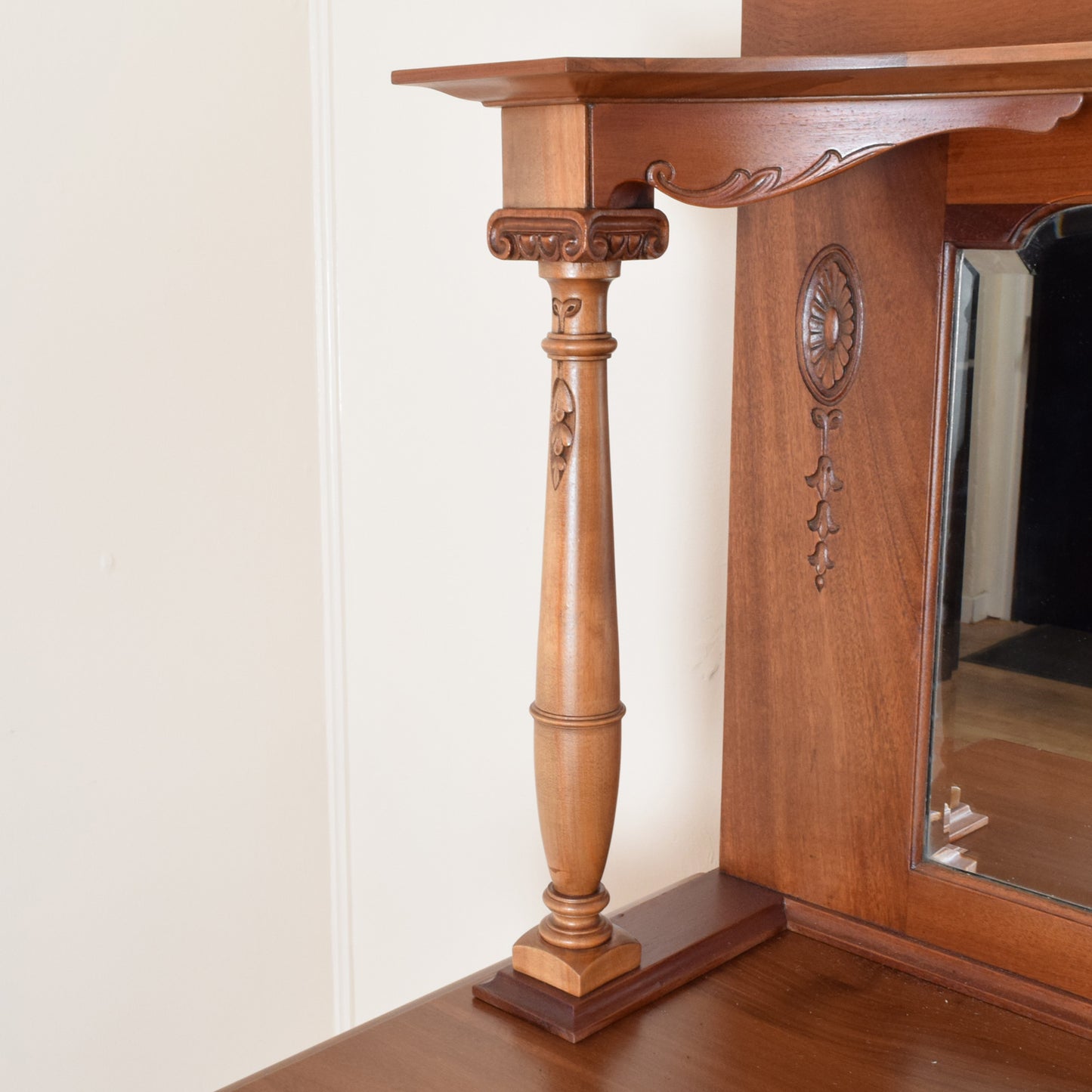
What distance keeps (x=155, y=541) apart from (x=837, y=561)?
2.89 feet

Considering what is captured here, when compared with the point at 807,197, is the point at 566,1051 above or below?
below

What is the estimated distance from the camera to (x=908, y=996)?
1.05m

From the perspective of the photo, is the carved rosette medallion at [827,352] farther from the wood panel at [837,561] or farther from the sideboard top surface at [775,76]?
the sideboard top surface at [775,76]

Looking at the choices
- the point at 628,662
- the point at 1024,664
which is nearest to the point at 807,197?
the point at 1024,664

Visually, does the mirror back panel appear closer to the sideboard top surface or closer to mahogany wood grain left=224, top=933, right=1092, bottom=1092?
mahogany wood grain left=224, top=933, right=1092, bottom=1092

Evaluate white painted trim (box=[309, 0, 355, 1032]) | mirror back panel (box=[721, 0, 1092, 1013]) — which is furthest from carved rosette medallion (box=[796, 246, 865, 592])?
white painted trim (box=[309, 0, 355, 1032])

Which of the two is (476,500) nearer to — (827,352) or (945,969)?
(827,352)

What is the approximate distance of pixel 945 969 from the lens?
1.07 m

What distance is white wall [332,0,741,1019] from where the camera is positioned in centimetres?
135

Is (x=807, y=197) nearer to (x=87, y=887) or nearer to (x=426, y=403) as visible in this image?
(x=426, y=403)

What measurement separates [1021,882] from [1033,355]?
15.7 inches

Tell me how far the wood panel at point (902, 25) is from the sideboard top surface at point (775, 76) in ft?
0.39

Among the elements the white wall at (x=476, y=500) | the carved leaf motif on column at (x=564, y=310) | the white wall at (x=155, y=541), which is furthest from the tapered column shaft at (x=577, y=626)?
the white wall at (x=155, y=541)

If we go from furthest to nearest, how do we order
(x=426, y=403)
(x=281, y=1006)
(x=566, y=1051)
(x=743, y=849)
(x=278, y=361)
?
(x=281, y=1006)
(x=278, y=361)
(x=426, y=403)
(x=743, y=849)
(x=566, y=1051)
